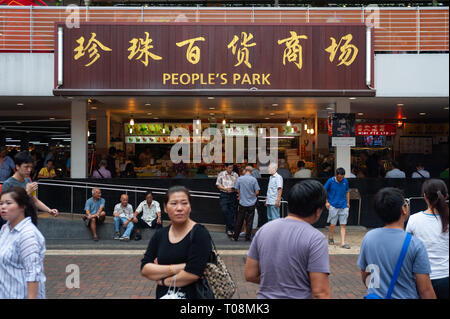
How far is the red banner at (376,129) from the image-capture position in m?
18.5

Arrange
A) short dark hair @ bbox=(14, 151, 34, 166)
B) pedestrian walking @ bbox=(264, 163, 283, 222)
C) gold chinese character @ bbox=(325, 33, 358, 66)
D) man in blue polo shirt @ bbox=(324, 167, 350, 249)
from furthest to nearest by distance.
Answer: gold chinese character @ bbox=(325, 33, 358, 66), pedestrian walking @ bbox=(264, 163, 283, 222), man in blue polo shirt @ bbox=(324, 167, 350, 249), short dark hair @ bbox=(14, 151, 34, 166)

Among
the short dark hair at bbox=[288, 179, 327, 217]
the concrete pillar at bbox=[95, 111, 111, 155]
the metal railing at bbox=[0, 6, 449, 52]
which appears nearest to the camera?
the short dark hair at bbox=[288, 179, 327, 217]

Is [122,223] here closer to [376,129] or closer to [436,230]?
[436,230]

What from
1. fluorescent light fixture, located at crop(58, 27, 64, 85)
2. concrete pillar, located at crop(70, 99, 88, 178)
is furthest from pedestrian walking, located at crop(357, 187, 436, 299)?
concrete pillar, located at crop(70, 99, 88, 178)

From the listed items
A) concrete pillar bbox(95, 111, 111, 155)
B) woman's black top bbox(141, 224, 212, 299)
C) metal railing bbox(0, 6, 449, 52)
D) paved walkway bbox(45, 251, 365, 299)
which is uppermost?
metal railing bbox(0, 6, 449, 52)

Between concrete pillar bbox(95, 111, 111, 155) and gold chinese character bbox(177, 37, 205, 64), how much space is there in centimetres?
630

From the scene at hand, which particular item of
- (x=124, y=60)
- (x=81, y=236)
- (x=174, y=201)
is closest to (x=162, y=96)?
(x=124, y=60)

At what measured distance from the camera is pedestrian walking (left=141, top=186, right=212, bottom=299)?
3494 millimetres

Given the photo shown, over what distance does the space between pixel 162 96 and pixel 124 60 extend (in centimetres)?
135

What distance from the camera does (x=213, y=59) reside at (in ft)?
40.2

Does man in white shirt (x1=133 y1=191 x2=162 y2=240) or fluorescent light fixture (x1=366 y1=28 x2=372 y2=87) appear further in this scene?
fluorescent light fixture (x1=366 y1=28 x2=372 y2=87)

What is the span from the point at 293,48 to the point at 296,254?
9875mm

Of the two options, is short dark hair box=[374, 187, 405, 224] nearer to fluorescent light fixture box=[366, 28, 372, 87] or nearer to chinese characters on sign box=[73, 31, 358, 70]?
chinese characters on sign box=[73, 31, 358, 70]
